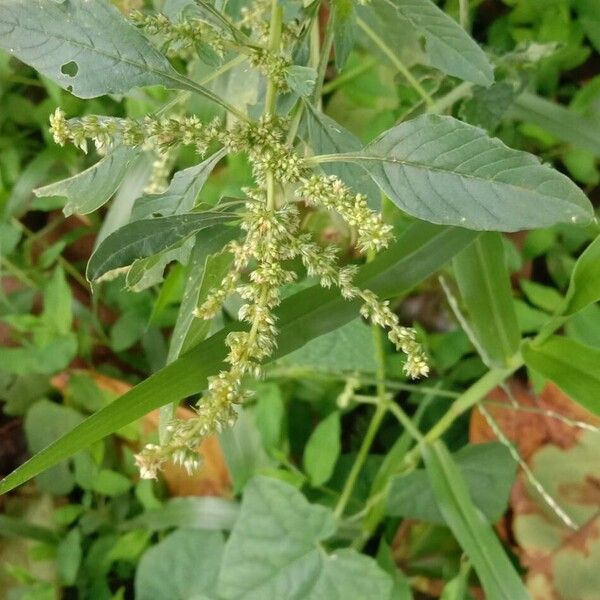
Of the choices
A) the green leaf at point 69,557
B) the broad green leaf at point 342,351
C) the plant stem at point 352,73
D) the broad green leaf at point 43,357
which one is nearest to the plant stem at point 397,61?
the plant stem at point 352,73

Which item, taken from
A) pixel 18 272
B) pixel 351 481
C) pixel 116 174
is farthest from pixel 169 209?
Answer: pixel 18 272

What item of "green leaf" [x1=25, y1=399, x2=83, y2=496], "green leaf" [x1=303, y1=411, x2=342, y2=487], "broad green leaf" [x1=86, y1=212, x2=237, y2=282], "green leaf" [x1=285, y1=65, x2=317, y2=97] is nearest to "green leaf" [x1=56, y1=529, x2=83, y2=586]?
"green leaf" [x1=25, y1=399, x2=83, y2=496]

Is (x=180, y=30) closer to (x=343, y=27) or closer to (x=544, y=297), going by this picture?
(x=343, y=27)

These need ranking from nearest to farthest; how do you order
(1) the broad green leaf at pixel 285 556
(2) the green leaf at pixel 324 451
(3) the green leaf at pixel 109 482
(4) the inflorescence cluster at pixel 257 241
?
(4) the inflorescence cluster at pixel 257 241
(1) the broad green leaf at pixel 285 556
(2) the green leaf at pixel 324 451
(3) the green leaf at pixel 109 482

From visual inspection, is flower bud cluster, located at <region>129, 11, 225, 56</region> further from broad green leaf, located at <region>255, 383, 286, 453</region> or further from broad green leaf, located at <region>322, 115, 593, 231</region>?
broad green leaf, located at <region>255, 383, 286, 453</region>

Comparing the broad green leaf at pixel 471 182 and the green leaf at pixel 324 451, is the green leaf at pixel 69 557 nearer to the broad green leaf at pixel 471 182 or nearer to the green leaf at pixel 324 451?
the green leaf at pixel 324 451

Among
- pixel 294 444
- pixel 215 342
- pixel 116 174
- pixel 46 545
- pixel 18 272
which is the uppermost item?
pixel 116 174

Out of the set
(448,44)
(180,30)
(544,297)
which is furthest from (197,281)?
(544,297)

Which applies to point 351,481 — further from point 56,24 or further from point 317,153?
point 56,24
